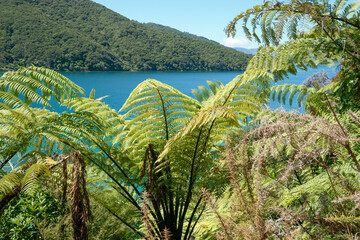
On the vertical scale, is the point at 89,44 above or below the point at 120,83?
above

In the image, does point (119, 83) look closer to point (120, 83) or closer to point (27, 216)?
point (120, 83)

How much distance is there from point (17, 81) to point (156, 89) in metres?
1.04

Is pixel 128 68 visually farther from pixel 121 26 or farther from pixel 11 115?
pixel 11 115

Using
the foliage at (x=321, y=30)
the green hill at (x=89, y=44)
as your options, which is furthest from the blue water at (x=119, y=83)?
the foliage at (x=321, y=30)

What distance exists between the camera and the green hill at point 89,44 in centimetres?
4022

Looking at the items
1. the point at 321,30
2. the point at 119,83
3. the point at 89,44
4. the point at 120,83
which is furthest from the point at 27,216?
the point at 89,44

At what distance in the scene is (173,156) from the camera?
1908mm

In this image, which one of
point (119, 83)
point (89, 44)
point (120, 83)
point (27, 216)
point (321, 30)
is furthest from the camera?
point (89, 44)

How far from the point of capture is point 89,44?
158 feet

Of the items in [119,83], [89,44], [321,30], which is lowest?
[321,30]

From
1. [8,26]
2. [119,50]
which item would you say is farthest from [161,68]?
[8,26]

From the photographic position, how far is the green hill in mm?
40219

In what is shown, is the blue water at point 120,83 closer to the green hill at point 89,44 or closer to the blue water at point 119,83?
the blue water at point 119,83

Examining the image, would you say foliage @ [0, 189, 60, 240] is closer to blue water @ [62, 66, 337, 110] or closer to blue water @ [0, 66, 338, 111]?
blue water @ [0, 66, 338, 111]
